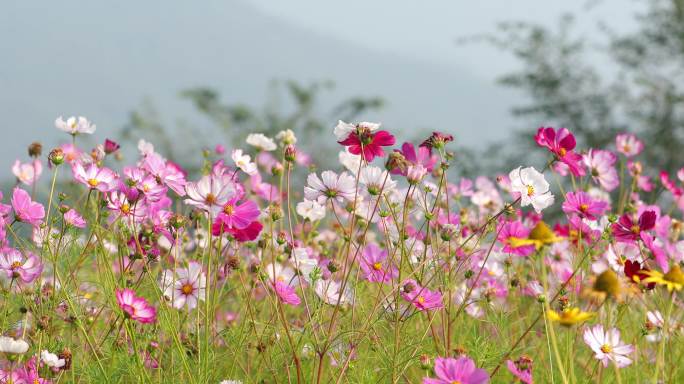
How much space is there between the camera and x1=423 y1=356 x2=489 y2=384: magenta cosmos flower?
1.05m

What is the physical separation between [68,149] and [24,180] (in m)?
0.35

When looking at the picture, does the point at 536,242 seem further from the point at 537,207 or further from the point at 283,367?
the point at 283,367

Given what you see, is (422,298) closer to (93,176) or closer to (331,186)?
(331,186)

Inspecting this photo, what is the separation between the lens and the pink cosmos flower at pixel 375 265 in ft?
4.86

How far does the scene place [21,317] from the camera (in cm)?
166

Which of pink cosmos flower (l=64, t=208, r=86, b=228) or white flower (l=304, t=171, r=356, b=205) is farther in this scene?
pink cosmos flower (l=64, t=208, r=86, b=228)

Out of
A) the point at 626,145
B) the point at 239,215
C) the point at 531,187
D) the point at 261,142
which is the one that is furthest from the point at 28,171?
the point at 626,145

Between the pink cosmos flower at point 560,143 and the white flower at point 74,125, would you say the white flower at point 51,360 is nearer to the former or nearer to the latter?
the white flower at point 74,125

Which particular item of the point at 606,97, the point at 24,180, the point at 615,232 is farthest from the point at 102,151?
the point at 606,97

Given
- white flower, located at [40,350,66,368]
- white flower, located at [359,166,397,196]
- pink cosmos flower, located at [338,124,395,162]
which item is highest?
pink cosmos flower, located at [338,124,395,162]

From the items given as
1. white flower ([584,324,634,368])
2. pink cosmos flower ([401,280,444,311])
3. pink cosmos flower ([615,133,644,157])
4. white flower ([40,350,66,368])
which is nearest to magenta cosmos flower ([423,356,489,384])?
pink cosmos flower ([401,280,444,311])

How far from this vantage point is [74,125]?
72.5 inches

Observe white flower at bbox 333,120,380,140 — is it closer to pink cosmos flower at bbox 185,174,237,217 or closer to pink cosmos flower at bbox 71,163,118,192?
pink cosmos flower at bbox 185,174,237,217

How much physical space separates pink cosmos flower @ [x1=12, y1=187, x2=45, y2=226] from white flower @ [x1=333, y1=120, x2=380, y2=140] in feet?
1.94
